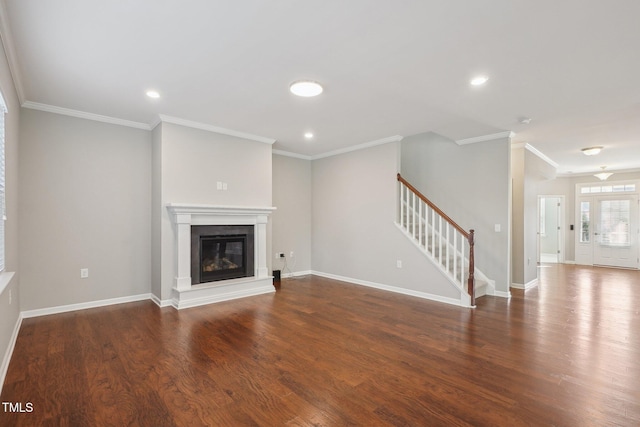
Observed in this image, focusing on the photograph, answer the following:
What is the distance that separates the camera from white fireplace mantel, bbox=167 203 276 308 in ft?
14.2

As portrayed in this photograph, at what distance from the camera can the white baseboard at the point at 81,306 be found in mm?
3836

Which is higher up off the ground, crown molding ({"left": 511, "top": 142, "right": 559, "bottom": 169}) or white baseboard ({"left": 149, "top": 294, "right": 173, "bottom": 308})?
crown molding ({"left": 511, "top": 142, "right": 559, "bottom": 169})

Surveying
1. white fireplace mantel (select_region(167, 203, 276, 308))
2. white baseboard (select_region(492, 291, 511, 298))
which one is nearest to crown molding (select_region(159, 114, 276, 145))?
white fireplace mantel (select_region(167, 203, 276, 308))

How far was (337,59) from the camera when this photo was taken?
8.96 feet

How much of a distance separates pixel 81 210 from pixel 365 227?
14.2 ft

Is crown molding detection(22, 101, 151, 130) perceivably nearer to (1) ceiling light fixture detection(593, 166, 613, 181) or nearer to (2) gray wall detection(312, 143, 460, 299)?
(2) gray wall detection(312, 143, 460, 299)

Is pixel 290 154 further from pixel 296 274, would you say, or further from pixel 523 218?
pixel 523 218

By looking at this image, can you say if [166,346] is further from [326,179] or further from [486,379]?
[326,179]

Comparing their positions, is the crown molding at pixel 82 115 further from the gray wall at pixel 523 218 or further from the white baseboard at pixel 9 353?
the gray wall at pixel 523 218

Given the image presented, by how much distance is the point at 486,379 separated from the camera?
7.83ft

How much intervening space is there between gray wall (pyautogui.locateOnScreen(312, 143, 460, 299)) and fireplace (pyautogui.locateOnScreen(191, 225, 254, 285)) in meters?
1.86

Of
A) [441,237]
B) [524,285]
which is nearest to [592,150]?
[524,285]

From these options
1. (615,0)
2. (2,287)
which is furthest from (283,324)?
(615,0)

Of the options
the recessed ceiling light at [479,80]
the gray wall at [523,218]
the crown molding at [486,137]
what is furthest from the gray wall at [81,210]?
the gray wall at [523,218]
